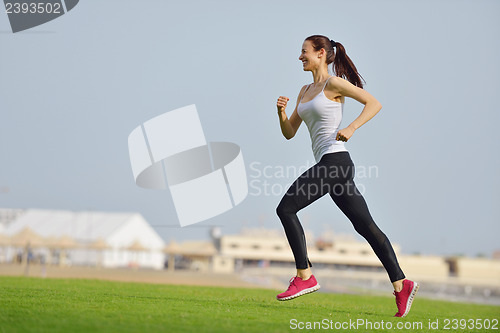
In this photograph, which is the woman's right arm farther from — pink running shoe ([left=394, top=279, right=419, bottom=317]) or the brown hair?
pink running shoe ([left=394, top=279, right=419, bottom=317])

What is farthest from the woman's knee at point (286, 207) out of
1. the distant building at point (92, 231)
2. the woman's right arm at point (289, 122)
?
the distant building at point (92, 231)

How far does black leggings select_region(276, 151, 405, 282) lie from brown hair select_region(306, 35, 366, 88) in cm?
74

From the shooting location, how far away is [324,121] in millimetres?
4770

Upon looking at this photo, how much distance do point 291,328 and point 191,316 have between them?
2.48 ft

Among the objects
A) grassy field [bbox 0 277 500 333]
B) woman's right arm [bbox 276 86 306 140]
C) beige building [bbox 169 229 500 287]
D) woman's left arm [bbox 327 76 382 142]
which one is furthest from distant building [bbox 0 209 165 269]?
woman's left arm [bbox 327 76 382 142]

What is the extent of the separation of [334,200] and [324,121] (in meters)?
0.64

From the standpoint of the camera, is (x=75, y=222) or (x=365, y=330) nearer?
(x=365, y=330)

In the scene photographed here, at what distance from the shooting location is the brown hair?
505 centimetres

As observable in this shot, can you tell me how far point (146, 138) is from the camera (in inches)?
914

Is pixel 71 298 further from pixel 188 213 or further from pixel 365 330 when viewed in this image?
pixel 188 213

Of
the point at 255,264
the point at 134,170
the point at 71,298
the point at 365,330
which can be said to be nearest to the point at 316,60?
the point at 365,330

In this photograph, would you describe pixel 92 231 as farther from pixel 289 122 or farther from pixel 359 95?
pixel 359 95

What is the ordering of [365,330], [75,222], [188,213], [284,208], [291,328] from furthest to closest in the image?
[75,222] < [188,213] < [284,208] < [365,330] < [291,328]

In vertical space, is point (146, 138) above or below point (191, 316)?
above
